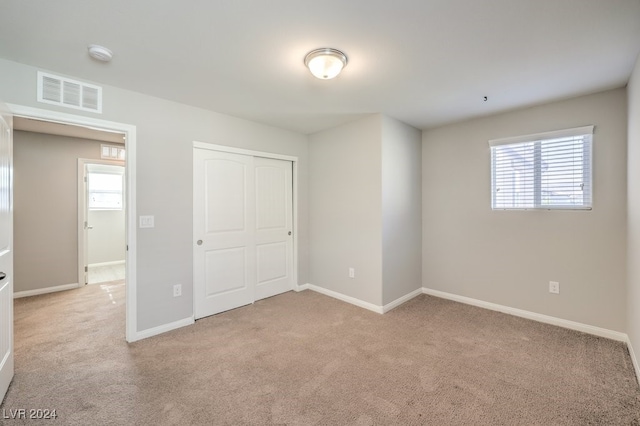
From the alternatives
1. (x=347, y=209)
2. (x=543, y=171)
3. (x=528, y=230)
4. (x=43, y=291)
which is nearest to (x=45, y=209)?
(x=43, y=291)

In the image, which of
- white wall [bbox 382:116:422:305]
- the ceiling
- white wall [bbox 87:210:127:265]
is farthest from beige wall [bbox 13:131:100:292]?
white wall [bbox 382:116:422:305]

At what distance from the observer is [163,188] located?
294 centimetres

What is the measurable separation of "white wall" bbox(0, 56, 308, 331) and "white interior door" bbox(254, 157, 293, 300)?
0.82 m

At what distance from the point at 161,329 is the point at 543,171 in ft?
14.7

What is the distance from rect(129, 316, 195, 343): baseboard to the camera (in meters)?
2.74

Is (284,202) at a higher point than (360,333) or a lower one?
higher

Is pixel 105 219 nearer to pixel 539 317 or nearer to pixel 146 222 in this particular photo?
pixel 146 222

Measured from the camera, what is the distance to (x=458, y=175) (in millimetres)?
3752

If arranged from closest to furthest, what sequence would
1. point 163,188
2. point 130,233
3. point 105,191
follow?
point 130,233, point 163,188, point 105,191

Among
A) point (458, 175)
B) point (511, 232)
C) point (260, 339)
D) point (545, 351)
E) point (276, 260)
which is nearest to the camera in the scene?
point (545, 351)

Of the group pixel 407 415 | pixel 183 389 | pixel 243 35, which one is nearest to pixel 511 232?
pixel 407 415

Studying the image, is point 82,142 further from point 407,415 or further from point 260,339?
point 407,415

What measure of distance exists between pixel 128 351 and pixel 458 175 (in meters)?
4.21

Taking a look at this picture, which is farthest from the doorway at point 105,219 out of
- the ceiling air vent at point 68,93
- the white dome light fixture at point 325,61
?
the white dome light fixture at point 325,61
